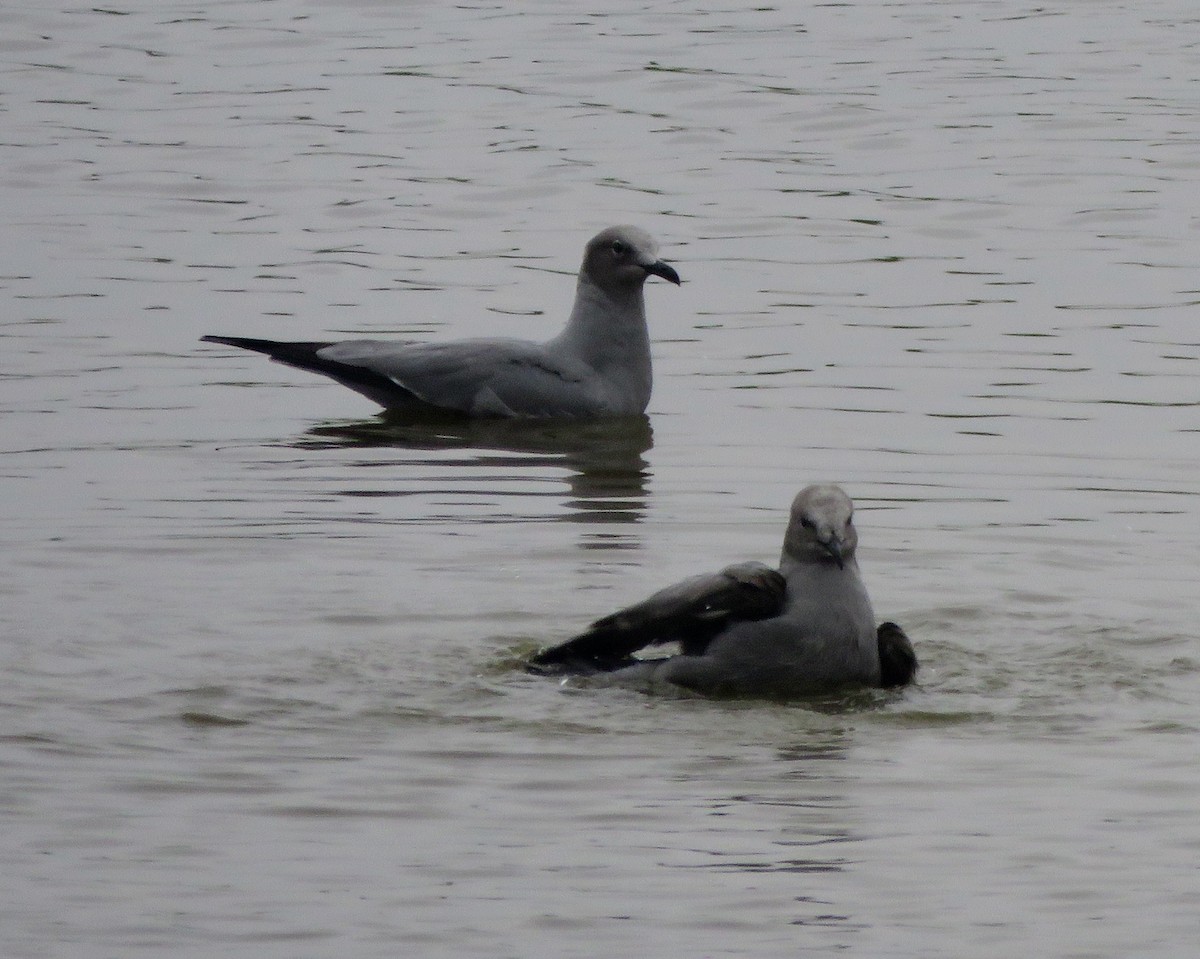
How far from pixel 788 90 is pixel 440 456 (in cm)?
1020

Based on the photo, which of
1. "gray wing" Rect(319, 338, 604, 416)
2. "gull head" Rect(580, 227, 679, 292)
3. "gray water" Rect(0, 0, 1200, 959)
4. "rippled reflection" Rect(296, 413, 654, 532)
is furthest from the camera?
"gull head" Rect(580, 227, 679, 292)

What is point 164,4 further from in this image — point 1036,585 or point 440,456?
point 1036,585

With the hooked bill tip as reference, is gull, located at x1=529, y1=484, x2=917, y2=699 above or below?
below

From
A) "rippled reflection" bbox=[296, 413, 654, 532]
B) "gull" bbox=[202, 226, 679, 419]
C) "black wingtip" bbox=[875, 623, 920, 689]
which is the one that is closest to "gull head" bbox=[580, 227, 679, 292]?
"gull" bbox=[202, 226, 679, 419]

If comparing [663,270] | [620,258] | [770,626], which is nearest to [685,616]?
[770,626]

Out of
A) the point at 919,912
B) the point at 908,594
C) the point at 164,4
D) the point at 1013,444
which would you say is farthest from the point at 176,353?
the point at 164,4

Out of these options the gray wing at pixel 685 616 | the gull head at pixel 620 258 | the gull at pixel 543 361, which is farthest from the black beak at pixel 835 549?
the gull head at pixel 620 258

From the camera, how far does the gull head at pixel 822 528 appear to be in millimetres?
8328

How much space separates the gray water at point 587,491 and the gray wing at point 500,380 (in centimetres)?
29

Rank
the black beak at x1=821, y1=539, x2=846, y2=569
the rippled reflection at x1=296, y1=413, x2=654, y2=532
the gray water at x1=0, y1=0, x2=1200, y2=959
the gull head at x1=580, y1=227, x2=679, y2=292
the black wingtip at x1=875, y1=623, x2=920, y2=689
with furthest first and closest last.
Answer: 1. the gull head at x1=580, y1=227, x2=679, y2=292
2. the rippled reflection at x1=296, y1=413, x2=654, y2=532
3. the black wingtip at x1=875, y1=623, x2=920, y2=689
4. the black beak at x1=821, y1=539, x2=846, y2=569
5. the gray water at x1=0, y1=0, x2=1200, y2=959

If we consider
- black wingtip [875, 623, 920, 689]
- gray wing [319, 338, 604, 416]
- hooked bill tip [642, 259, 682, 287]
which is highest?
hooked bill tip [642, 259, 682, 287]

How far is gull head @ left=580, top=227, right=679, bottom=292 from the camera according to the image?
45.3 feet

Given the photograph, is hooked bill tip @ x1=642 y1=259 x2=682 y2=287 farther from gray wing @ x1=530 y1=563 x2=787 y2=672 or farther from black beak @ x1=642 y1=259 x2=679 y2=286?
gray wing @ x1=530 y1=563 x2=787 y2=672

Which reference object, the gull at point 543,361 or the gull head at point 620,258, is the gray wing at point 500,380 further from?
the gull head at point 620,258
